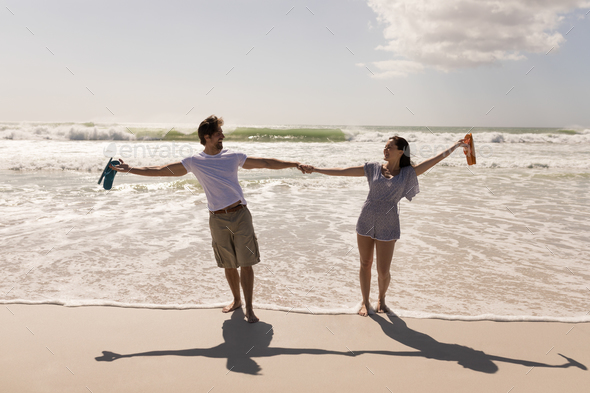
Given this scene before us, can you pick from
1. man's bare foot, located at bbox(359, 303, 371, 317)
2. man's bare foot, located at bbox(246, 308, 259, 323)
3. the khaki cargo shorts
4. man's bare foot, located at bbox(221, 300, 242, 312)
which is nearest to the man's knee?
man's bare foot, located at bbox(359, 303, 371, 317)

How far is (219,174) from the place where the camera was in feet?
11.3

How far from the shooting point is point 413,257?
554cm

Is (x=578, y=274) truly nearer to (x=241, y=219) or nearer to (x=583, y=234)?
(x=583, y=234)

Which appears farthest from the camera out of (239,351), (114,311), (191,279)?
(191,279)

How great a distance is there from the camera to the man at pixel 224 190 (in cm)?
345

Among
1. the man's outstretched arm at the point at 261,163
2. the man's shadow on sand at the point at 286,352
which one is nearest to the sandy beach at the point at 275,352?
the man's shadow on sand at the point at 286,352

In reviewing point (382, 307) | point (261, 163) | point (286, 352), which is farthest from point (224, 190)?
point (382, 307)

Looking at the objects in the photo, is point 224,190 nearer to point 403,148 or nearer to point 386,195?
point 386,195

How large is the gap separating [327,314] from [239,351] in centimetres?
104

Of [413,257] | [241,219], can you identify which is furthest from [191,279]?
[413,257]

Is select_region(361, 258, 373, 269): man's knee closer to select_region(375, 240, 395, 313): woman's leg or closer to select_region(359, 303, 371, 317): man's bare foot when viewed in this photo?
select_region(375, 240, 395, 313): woman's leg

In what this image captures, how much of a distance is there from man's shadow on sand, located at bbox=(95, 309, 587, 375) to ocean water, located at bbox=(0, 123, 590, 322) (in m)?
0.52

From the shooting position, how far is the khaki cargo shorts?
11.6 ft

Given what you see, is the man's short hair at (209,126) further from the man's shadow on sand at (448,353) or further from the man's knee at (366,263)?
the man's shadow on sand at (448,353)
